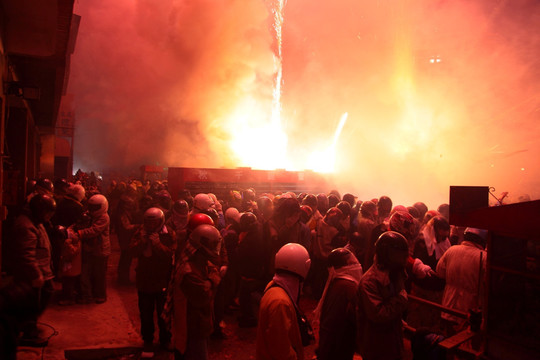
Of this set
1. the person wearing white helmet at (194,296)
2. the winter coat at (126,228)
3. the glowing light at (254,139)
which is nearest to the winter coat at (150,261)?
the person wearing white helmet at (194,296)

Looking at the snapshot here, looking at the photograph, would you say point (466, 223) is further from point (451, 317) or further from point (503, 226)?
point (451, 317)

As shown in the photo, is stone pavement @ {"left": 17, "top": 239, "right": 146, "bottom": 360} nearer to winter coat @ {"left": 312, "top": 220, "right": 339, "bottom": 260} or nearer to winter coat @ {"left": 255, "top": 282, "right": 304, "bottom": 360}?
winter coat @ {"left": 255, "top": 282, "right": 304, "bottom": 360}

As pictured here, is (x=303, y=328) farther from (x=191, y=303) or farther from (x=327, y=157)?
(x=327, y=157)

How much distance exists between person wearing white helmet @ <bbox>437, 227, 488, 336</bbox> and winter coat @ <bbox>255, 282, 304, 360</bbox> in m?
2.08

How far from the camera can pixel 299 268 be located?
8.96 ft

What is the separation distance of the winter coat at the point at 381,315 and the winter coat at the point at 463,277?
45.8 inches

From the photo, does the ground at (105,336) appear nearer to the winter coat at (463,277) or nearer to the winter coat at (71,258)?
the winter coat at (71,258)

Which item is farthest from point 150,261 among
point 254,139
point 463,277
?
point 254,139

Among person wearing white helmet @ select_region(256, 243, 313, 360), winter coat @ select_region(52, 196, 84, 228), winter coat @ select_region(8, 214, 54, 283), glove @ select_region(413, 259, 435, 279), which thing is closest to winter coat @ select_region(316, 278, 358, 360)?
person wearing white helmet @ select_region(256, 243, 313, 360)

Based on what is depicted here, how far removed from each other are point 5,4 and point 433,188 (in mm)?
18032

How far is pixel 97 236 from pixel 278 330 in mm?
4478

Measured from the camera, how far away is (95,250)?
5.80m

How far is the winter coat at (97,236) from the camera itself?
18.6 feet

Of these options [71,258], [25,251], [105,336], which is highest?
[25,251]
